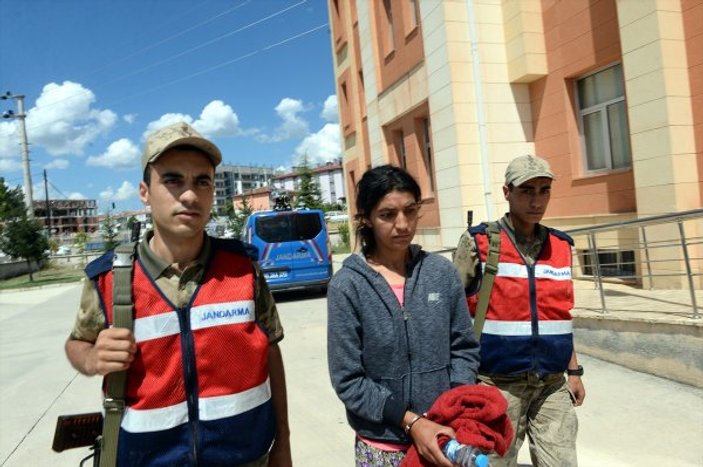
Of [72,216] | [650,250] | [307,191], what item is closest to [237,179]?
[72,216]

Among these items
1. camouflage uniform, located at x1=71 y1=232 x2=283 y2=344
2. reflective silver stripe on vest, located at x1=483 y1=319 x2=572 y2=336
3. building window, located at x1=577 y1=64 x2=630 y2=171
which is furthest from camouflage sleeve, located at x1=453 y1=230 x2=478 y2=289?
building window, located at x1=577 y1=64 x2=630 y2=171

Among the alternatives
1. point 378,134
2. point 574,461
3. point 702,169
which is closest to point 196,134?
point 574,461

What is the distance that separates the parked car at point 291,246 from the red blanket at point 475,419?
9.98m

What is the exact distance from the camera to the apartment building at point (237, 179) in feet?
447

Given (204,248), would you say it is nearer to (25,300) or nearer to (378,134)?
(378,134)

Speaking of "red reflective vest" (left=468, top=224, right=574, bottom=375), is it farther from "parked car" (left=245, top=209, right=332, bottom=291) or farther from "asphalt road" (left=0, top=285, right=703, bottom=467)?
"parked car" (left=245, top=209, right=332, bottom=291)

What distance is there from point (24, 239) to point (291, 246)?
22.1m

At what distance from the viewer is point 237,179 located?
142 m

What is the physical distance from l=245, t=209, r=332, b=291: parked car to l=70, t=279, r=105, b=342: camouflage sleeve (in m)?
9.72

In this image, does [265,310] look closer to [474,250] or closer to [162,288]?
[162,288]

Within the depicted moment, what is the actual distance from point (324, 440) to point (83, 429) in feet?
8.26

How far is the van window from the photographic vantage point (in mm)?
11516

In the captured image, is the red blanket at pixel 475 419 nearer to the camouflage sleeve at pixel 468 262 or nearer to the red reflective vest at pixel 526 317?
the red reflective vest at pixel 526 317

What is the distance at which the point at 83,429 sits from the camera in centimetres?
186
